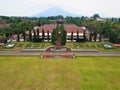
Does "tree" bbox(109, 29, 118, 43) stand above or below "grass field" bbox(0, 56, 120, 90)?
above

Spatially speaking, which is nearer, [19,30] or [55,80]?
[55,80]

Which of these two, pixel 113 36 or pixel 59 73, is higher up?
pixel 113 36

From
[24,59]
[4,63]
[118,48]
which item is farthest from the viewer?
[118,48]

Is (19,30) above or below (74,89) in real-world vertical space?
above

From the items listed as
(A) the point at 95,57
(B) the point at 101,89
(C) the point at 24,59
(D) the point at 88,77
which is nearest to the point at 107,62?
(A) the point at 95,57

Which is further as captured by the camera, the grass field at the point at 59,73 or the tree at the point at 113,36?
the tree at the point at 113,36

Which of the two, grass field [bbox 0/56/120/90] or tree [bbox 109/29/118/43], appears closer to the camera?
grass field [bbox 0/56/120/90]

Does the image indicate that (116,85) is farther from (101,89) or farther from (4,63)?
(4,63)

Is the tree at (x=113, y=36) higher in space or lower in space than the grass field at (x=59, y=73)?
higher
